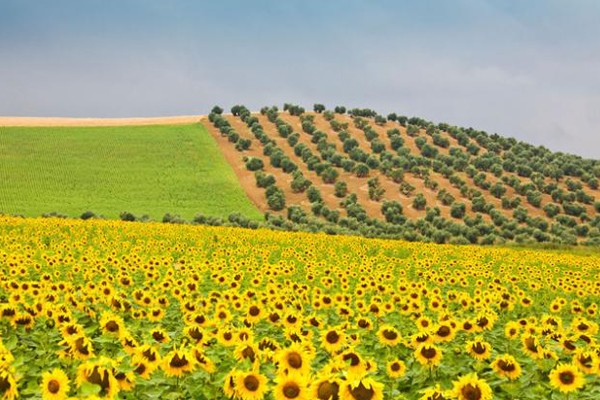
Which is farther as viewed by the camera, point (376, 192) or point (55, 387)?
point (376, 192)

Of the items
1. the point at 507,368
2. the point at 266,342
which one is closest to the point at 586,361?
the point at 507,368

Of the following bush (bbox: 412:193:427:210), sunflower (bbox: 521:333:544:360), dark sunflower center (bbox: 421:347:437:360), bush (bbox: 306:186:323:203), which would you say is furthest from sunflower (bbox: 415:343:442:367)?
bush (bbox: 412:193:427:210)

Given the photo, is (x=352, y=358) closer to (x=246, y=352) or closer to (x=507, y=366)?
(x=246, y=352)

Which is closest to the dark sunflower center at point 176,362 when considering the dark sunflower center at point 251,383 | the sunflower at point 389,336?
the dark sunflower center at point 251,383

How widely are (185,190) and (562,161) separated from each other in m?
80.6

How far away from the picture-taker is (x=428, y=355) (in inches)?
298

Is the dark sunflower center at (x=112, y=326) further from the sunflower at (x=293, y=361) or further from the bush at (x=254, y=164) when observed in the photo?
the bush at (x=254, y=164)

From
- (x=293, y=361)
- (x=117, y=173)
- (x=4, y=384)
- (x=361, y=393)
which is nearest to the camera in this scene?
(x=4, y=384)

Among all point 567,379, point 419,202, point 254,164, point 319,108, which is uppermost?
point 319,108

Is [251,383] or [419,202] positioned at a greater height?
[251,383]

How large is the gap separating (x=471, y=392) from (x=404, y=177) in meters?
97.3

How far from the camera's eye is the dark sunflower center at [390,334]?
8.80m

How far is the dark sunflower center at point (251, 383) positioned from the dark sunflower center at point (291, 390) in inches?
16.6

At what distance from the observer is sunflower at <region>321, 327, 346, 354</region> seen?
7852 millimetres
